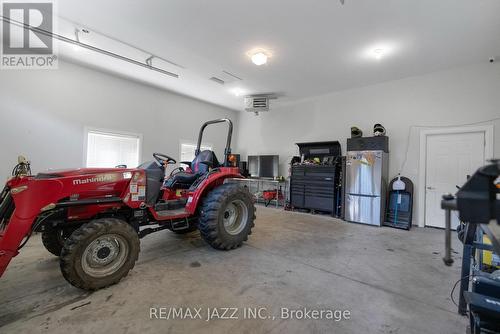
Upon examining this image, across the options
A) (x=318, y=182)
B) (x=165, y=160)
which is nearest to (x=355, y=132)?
(x=318, y=182)

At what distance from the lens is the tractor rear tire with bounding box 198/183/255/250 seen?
2756 mm

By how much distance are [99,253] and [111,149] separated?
3.75 metres

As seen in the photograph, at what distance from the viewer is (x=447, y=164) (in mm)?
4324

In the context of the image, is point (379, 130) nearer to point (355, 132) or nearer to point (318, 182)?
point (355, 132)

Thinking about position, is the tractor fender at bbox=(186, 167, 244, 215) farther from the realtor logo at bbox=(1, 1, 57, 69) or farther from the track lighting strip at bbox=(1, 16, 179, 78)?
the realtor logo at bbox=(1, 1, 57, 69)

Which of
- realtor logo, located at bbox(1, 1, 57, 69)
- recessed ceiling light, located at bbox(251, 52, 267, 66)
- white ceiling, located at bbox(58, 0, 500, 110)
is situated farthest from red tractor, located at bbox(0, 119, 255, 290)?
realtor logo, located at bbox(1, 1, 57, 69)

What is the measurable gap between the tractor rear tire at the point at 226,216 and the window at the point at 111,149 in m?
3.29

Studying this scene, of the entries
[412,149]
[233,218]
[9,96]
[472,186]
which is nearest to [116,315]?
[233,218]

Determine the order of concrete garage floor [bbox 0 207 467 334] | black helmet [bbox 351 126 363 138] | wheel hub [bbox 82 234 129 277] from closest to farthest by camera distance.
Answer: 1. concrete garage floor [bbox 0 207 467 334]
2. wheel hub [bbox 82 234 129 277]
3. black helmet [bbox 351 126 363 138]

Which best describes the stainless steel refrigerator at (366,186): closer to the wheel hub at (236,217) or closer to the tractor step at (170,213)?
the wheel hub at (236,217)

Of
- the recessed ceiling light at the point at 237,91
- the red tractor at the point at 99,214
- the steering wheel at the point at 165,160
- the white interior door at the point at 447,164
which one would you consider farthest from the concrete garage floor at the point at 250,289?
the recessed ceiling light at the point at 237,91

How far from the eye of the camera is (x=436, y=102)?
4441 mm

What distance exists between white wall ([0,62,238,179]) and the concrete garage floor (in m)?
1.87

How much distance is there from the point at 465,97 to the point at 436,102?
0.42 metres
